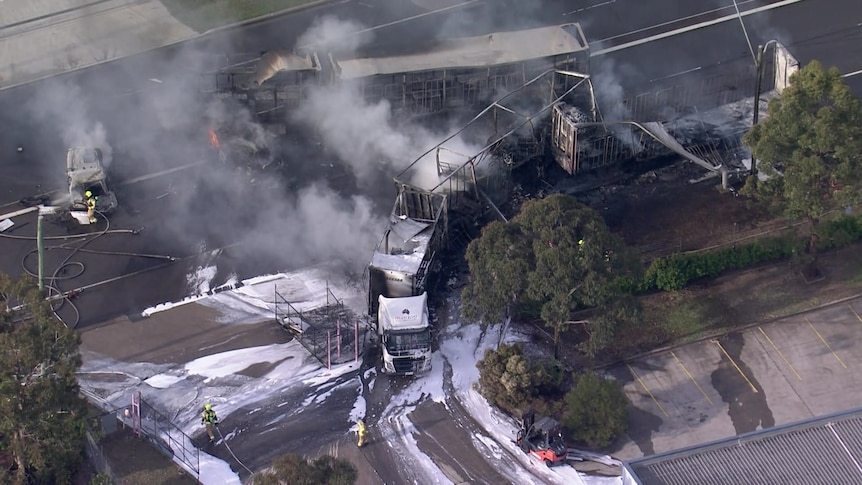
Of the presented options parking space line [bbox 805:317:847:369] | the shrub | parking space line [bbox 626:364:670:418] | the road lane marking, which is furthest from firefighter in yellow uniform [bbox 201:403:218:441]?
the road lane marking

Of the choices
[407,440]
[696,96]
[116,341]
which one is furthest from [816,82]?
[116,341]

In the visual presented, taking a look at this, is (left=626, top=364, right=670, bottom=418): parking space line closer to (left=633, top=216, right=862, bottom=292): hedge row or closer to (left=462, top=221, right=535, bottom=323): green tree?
(left=633, top=216, right=862, bottom=292): hedge row

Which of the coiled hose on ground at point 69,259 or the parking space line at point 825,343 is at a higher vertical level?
the coiled hose on ground at point 69,259

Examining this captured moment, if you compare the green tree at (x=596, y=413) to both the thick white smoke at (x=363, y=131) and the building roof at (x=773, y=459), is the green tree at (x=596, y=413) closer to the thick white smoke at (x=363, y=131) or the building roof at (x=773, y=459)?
the building roof at (x=773, y=459)

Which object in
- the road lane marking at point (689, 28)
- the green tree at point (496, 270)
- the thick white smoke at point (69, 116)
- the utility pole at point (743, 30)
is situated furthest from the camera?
the road lane marking at point (689, 28)

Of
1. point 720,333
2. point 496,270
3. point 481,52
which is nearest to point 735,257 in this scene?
point 720,333

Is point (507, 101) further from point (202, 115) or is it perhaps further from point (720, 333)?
point (720, 333)

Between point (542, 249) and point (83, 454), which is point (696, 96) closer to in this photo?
point (542, 249)

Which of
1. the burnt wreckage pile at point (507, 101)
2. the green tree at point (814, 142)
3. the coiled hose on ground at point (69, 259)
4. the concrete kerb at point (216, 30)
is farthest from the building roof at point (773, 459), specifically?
the concrete kerb at point (216, 30)
